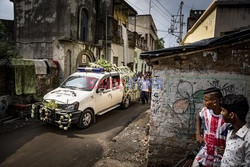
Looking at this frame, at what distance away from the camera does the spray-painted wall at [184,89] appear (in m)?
3.45

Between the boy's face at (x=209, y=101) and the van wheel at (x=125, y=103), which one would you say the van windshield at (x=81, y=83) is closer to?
the van wheel at (x=125, y=103)

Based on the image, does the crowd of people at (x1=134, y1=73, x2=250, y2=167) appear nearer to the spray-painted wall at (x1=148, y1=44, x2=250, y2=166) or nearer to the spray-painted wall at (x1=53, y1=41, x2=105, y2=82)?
the spray-painted wall at (x1=148, y1=44, x2=250, y2=166)

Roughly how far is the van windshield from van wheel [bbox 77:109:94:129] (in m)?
0.90

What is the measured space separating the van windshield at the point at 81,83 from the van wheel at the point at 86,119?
904mm

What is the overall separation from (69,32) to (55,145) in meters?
10.1

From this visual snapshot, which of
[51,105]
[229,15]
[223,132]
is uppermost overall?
[229,15]

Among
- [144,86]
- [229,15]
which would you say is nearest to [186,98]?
[229,15]

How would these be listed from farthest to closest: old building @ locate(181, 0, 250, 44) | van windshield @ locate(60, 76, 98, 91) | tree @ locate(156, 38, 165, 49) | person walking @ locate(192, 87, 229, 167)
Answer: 1. tree @ locate(156, 38, 165, 49)
2. van windshield @ locate(60, 76, 98, 91)
3. old building @ locate(181, 0, 250, 44)
4. person walking @ locate(192, 87, 229, 167)

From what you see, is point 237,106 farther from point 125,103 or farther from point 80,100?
point 125,103

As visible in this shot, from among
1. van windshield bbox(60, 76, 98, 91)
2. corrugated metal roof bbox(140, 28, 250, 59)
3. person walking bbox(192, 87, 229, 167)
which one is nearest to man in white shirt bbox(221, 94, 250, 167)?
person walking bbox(192, 87, 229, 167)

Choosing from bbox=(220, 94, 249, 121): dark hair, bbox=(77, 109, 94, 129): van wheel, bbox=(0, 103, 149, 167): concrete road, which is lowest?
bbox=(0, 103, 149, 167): concrete road

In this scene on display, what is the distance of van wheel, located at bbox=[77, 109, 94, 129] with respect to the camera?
20.1 ft

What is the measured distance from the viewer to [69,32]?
13.2 meters

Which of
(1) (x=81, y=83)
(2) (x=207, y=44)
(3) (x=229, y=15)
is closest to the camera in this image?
(2) (x=207, y=44)
